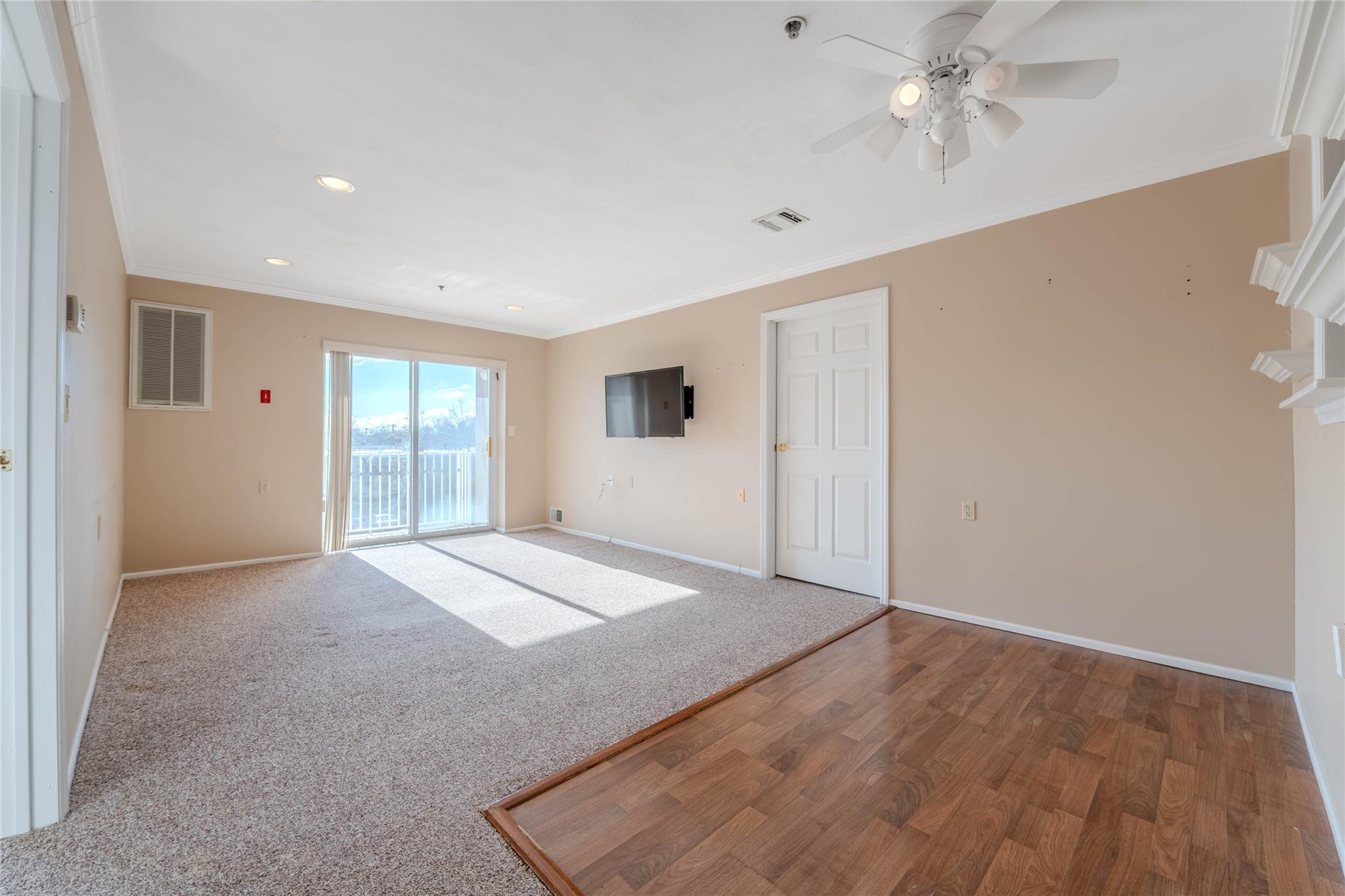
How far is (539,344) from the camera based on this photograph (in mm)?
6754

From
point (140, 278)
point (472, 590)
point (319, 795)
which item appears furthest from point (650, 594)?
point (140, 278)

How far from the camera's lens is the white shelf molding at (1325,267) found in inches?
42.3

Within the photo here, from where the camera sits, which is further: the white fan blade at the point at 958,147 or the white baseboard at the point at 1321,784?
the white fan blade at the point at 958,147

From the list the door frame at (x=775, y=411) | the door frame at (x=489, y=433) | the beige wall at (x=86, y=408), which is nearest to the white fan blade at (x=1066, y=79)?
the door frame at (x=775, y=411)

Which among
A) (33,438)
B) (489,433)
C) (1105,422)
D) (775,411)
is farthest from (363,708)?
(489,433)

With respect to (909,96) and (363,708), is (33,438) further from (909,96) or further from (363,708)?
(909,96)

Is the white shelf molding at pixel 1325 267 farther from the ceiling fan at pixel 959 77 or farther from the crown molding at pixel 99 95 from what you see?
the crown molding at pixel 99 95

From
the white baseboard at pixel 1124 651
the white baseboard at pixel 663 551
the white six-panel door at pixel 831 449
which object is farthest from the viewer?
the white baseboard at pixel 663 551

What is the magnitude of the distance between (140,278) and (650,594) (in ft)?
15.6

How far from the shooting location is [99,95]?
210cm

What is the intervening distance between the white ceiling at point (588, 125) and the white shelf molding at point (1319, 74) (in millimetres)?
572

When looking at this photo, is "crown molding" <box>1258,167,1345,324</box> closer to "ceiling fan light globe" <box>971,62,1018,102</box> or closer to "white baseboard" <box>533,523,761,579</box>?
"ceiling fan light globe" <box>971,62,1018,102</box>

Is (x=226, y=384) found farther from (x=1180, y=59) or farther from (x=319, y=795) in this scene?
(x=1180, y=59)

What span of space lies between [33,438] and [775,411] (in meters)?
3.95
